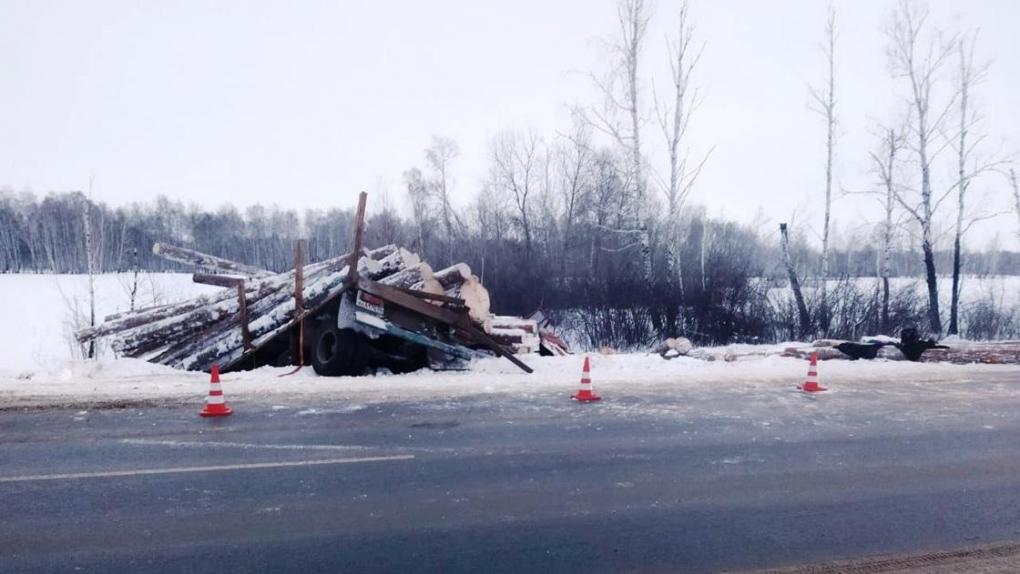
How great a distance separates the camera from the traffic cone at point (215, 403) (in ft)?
27.9

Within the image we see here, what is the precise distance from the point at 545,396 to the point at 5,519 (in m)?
7.00

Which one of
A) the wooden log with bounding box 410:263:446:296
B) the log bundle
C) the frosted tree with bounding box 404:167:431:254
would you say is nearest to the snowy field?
the log bundle

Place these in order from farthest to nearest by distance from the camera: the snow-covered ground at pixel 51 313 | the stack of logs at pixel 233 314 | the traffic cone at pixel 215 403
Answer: the snow-covered ground at pixel 51 313 < the stack of logs at pixel 233 314 < the traffic cone at pixel 215 403

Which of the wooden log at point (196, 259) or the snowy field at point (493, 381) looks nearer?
the snowy field at point (493, 381)

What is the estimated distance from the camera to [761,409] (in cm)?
939

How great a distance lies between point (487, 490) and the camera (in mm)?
5605

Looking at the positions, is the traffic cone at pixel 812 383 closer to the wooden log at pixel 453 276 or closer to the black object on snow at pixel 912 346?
the black object on snow at pixel 912 346

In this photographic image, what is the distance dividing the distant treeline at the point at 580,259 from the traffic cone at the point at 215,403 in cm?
1004

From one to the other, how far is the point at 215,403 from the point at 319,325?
4475mm

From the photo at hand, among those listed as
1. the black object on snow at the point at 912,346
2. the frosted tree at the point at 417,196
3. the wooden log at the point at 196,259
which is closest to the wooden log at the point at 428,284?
the wooden log at the point at 196,259

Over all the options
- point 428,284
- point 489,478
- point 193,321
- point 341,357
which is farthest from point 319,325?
point 489,478

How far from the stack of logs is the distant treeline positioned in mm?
4056

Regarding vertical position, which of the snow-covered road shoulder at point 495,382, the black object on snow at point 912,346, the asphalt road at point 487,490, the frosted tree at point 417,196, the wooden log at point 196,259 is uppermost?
the frosted tree at point 417,196

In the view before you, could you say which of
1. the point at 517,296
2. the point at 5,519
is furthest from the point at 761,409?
the point at 517,296
